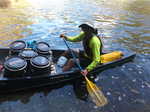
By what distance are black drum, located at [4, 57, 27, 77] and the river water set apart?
617mm

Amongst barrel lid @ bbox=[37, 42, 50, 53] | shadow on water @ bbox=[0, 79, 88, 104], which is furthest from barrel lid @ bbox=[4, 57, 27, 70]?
barrel lid @ bbox=[37, 42, 50, 53]

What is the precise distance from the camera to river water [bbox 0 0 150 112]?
4719 mm

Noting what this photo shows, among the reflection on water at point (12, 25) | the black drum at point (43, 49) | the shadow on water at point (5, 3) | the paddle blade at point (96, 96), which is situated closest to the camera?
the paddle blade at point (96, 96)

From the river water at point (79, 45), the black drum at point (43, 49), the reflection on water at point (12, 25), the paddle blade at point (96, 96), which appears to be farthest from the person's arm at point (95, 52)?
the reflection on water at point (12, 25)

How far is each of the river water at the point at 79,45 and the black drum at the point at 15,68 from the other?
62cm

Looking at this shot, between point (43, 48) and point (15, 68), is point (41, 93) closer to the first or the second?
point (15, 68)

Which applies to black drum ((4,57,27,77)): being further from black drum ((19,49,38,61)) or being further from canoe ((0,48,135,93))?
black drum ((19,49,38,61))

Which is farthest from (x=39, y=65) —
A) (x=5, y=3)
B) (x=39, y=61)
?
(x=5, y=3)

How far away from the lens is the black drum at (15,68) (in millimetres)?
4570

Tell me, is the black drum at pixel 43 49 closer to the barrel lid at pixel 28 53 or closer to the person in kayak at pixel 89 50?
the barrel lid at pixel 28 53

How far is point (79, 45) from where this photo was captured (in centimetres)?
834

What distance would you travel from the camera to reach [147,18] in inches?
544

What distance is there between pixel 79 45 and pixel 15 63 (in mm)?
4068

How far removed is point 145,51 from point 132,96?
3.41m
